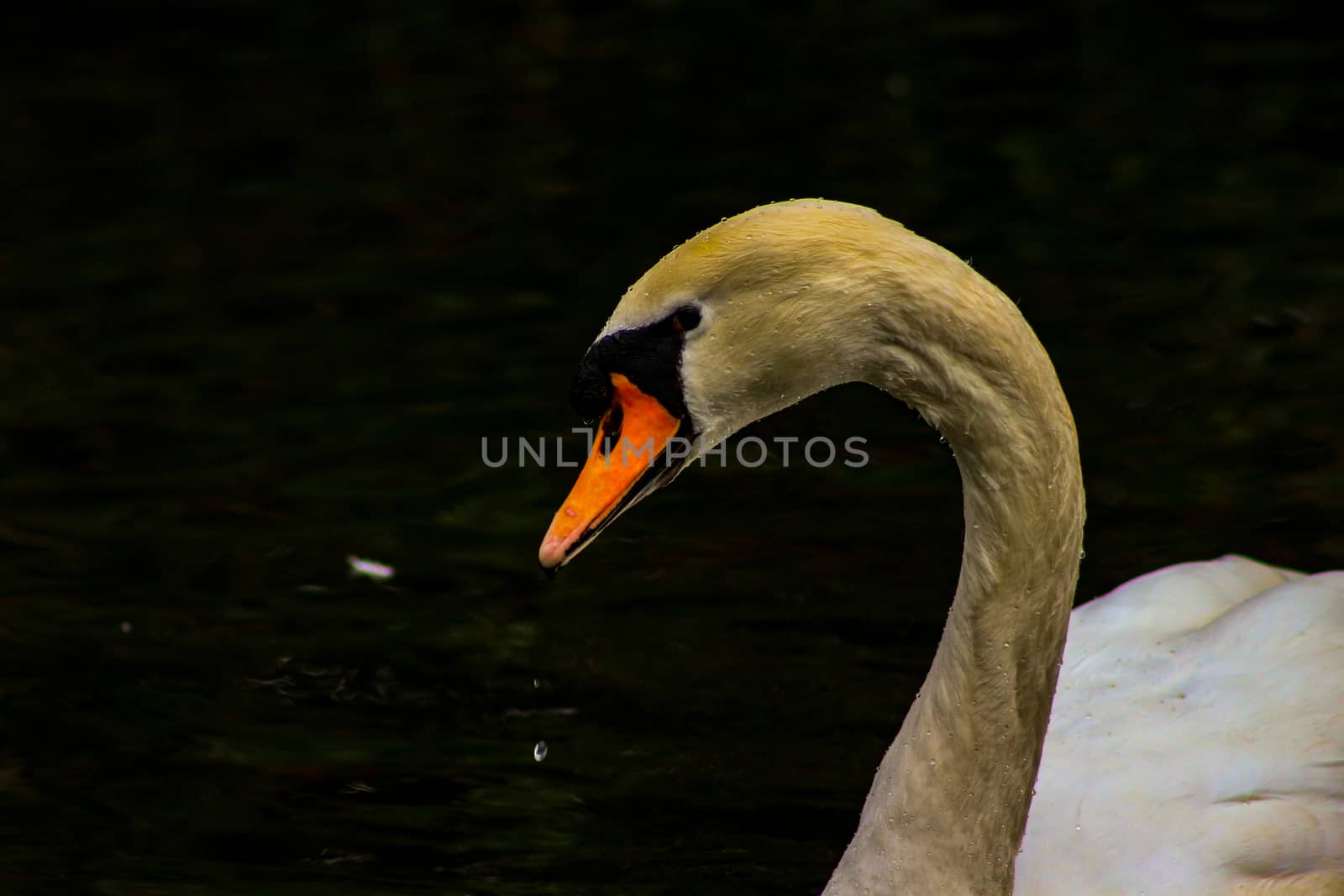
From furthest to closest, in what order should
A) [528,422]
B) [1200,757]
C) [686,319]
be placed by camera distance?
[528,422], [1200,757], [686,319]

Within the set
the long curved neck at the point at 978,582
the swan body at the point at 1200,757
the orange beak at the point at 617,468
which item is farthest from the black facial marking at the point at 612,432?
the swan body at the point at 1200,757

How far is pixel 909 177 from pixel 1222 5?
4.75 metres

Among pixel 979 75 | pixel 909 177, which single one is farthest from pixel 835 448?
pixel 979 75

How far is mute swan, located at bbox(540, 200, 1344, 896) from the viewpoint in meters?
3.41

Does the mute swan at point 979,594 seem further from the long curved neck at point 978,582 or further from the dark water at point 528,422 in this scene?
the dark water at point 528,422

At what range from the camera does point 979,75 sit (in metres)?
12.4

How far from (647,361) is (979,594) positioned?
2.40ft

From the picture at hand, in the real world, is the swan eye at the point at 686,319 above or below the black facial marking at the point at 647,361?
above

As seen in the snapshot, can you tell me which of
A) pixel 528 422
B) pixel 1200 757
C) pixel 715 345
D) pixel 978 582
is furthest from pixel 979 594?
pixel 528 422

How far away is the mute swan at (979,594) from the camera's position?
11.2 feet

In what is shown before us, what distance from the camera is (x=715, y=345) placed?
139 inches

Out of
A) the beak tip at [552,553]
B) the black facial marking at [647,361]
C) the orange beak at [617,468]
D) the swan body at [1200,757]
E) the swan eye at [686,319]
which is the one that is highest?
the swan eye at [686,319]

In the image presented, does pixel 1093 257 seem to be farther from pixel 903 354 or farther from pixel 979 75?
pixel 903 354

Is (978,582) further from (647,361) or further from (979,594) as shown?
(647,361)
